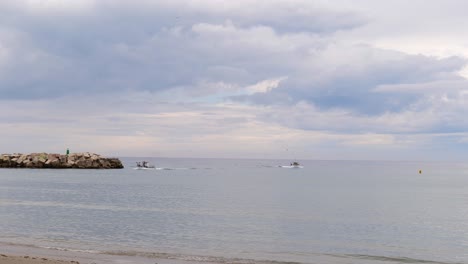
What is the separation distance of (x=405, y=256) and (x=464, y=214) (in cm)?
2800

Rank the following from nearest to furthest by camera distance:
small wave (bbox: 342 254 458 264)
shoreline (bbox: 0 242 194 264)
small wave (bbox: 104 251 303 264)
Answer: shoreline (bbox: 0 242 194 264), small wave (bbox: 104 251 303 264), small wave (bbox: 342 254 458 264)

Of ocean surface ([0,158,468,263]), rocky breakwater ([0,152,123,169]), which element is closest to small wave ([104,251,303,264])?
ocean surface ([0,158,468,263])

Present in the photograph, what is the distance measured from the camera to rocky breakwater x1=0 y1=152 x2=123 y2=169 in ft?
493

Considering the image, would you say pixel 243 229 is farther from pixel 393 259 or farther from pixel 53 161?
pixel 53 161

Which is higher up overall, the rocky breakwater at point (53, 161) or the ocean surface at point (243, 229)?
the rocky breakwater at point (53, 161)

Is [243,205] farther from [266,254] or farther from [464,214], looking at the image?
[266,254]

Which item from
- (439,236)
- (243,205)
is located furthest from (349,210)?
Result: (439,236)

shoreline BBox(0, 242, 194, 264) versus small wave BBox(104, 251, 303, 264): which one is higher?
shoreline BBox(0, 242, 194, 264)

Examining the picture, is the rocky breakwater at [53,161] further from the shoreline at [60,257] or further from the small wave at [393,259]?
the small wave at [393,259]

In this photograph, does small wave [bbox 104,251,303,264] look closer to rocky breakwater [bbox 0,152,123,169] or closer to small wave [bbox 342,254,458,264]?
small wave [bbox 342,254,458,264]

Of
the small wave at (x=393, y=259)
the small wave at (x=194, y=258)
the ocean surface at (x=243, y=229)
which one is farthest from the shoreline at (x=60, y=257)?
the small wave at (x=393, y=259)

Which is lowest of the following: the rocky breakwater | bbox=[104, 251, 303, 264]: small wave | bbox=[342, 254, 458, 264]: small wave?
bbox=[342, 254, 458, 264]: small wave

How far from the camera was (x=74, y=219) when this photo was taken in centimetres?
4366

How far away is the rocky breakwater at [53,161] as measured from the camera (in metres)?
150
